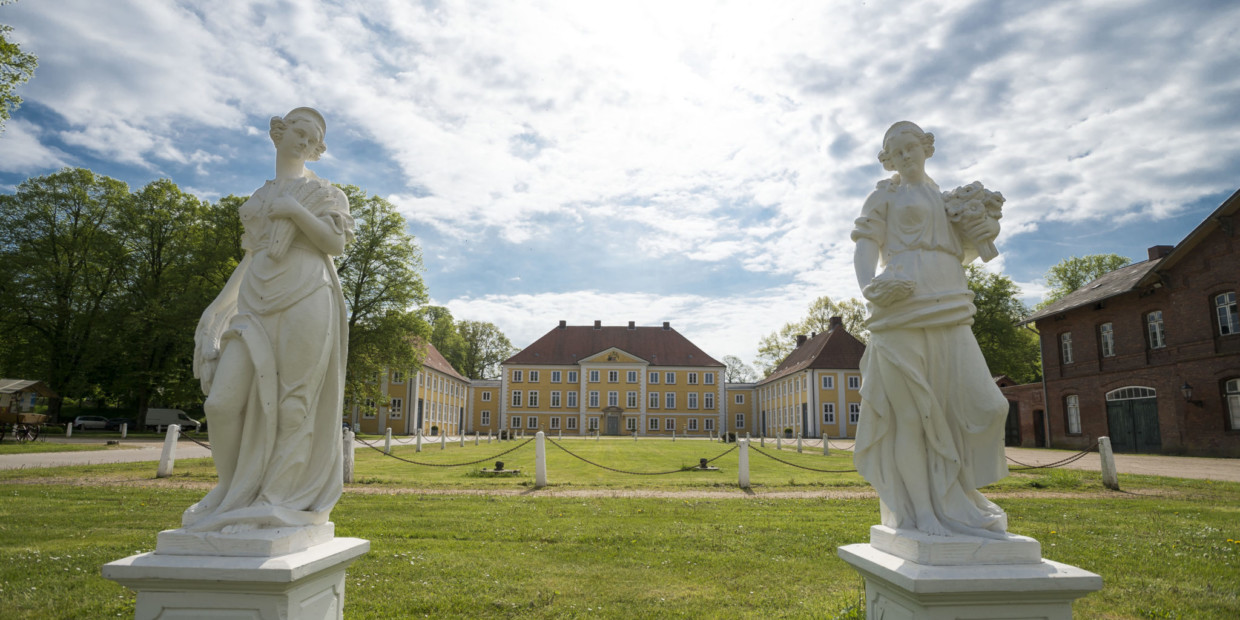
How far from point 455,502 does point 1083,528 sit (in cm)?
871

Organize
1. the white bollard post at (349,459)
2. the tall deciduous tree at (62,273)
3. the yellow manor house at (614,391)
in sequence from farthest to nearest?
the yellow manor house at (614,391) < the tall deciduous tree at (62,273) < the white bollard post at (349,459)

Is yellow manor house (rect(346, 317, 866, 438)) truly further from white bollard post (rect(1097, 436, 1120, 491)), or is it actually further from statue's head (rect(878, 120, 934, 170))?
statue's head (rect(878, 120, 934, 170))

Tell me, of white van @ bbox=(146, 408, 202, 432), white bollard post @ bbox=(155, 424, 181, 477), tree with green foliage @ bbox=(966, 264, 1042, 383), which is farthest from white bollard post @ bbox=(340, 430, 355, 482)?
tree with green foliage @ bbox=(966, 264, 1042, 383)

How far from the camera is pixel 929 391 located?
10.8 feet

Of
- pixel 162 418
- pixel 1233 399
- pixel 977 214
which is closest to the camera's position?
pixel 977 214

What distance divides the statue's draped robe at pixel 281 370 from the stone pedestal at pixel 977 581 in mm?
2742

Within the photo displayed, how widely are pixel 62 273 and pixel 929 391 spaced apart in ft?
142

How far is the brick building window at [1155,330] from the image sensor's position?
83.7 ft

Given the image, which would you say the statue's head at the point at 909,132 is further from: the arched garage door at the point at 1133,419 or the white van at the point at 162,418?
the white van at the point at 162,418

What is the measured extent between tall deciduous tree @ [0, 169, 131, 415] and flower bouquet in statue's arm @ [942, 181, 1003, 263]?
133 ft

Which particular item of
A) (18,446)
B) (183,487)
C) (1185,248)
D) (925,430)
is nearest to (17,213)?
(18,446)

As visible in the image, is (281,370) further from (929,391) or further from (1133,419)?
(1133,419)

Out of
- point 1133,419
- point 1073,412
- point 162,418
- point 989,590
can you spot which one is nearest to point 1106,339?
point 1133,419

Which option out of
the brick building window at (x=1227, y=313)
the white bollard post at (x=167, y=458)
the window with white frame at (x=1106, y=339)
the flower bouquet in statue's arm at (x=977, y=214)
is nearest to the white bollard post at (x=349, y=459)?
the white bollard post at (x=167, y=458)
